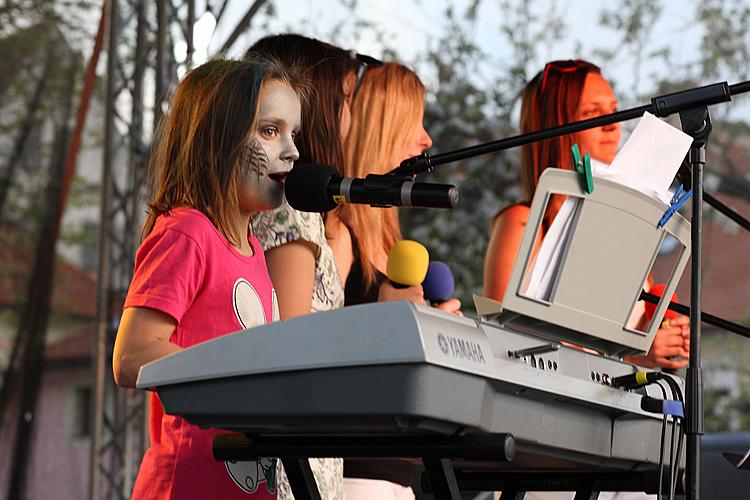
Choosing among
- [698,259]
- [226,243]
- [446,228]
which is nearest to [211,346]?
[226,243]

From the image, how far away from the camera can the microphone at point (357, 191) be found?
1379mm

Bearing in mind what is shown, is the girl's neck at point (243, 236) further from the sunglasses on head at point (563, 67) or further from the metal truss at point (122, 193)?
the metal truss at point (122, 193)

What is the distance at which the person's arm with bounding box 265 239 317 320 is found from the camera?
6.00 ft

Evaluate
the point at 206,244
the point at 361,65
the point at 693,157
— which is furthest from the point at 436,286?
the point at 693,157

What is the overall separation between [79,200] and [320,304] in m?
5.32

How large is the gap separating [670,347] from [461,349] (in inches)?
53.3

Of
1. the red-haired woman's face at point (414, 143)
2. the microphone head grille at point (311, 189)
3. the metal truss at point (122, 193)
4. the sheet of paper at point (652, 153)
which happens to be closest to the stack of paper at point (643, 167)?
the sheet of paper at point (652, 153)

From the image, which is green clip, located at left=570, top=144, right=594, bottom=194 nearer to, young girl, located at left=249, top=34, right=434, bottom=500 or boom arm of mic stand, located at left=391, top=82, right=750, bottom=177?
boom arm of mic stand, located at left=391, top=82, right=750, bottom=177

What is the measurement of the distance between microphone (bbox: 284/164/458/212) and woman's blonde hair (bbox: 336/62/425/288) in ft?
2.82

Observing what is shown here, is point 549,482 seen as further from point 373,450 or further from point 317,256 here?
point 317,256

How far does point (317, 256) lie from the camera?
1.96 m

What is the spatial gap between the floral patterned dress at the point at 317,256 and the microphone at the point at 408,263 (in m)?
0.11

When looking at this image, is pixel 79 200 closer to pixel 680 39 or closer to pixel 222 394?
pixel 680 39

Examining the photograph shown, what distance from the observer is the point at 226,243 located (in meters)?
1.62
